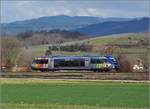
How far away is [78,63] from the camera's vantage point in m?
69.5

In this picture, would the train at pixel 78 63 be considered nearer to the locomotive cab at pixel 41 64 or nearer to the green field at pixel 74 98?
the locomotive cab at pixel 41 64

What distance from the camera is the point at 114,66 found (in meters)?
67.1

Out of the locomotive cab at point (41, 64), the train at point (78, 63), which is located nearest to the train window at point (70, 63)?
the train at point (78, 63)

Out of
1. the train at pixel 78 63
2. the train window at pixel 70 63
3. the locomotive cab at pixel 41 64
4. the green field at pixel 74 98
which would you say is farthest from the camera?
the locomotive cab at pixel 41 64

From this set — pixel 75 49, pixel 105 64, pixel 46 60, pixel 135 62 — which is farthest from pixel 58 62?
pixel 75 49

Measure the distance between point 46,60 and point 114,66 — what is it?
32.5 feet

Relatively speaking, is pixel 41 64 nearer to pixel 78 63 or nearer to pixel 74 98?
pixel 78 63

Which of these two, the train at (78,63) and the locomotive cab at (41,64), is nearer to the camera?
the train at (78,63)

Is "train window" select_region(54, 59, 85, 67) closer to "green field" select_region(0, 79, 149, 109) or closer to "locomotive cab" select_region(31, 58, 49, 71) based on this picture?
"locomotive cab" select_region(31, 58, 49, 71)

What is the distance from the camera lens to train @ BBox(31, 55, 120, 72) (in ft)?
221


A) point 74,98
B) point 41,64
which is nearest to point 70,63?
point 41,64

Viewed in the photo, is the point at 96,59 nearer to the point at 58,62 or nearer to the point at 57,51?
the point at 58,62

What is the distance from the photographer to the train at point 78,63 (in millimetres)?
67506

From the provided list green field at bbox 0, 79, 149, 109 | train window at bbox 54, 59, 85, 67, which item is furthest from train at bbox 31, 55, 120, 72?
green field at bbox 0, 79, 149, 109
